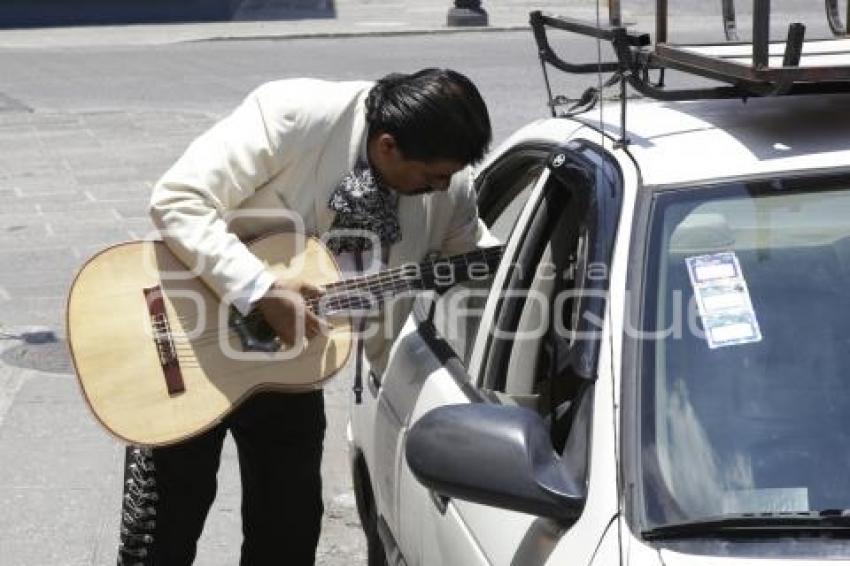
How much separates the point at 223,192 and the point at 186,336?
1.17 ft

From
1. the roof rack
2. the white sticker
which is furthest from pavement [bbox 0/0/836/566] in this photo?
the white sticker

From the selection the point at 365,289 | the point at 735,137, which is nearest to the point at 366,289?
the point at 365,289

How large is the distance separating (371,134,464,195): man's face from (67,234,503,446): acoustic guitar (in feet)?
0.65

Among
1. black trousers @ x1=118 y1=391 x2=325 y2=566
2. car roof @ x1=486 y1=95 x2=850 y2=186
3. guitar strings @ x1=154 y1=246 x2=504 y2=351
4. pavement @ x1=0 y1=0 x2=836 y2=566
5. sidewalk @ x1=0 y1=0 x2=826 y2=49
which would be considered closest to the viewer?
car roof @ x1=486 y1=95 x2=850 y2=186

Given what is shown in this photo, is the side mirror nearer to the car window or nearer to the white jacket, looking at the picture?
the car window

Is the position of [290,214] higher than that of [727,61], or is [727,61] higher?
[727,61]

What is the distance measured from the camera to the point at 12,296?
8.58 meters

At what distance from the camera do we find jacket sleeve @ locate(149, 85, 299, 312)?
144 inches

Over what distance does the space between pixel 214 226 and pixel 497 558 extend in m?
1.28

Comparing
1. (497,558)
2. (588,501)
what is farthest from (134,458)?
(588,501)

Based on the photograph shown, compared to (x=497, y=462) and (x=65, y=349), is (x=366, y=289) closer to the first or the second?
(x=497, y=462)

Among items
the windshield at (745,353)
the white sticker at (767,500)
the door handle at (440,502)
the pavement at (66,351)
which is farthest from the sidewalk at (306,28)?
the white sticker at (767,500)

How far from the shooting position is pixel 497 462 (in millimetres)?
2564

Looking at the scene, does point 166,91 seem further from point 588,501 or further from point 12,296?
point 588,501
